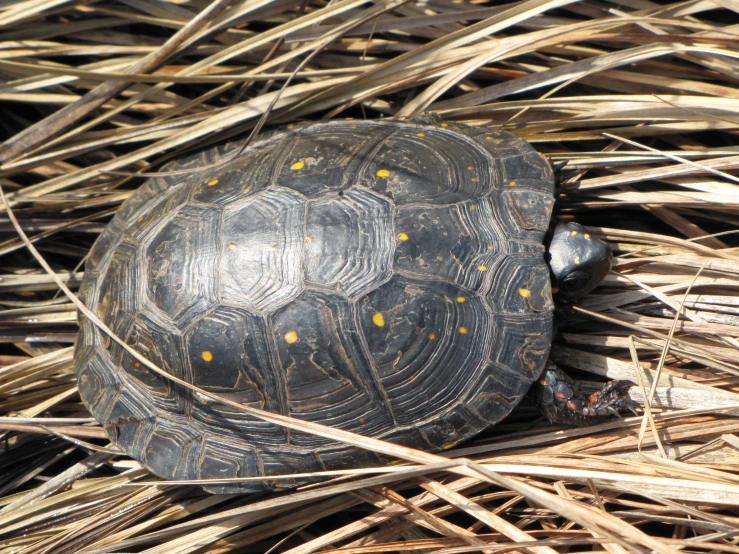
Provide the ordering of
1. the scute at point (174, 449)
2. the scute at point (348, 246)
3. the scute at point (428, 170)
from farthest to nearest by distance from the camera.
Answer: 1. the scute at point (174, 449)
2. the scute at point (428, 170)
3. the scute at point (348, 246)

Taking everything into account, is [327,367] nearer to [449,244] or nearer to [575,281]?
[449,244]

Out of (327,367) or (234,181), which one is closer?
(327,367)

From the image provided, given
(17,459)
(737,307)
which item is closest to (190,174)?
(17,459)

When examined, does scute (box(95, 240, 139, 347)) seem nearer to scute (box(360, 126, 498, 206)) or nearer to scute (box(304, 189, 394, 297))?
scute (box(304, 189, 394, 297))

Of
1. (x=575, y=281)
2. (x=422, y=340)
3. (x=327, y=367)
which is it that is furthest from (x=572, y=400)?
(x=327, y=367)

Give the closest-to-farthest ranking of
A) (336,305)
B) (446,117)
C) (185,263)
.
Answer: (336,305), (185,263), (446,117)

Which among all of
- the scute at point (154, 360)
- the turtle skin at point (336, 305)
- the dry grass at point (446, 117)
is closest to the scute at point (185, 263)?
the turtle skin at point (336, 305)

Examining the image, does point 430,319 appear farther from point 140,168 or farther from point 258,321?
point 140,168

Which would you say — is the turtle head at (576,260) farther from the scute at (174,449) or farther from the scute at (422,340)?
the scute at (174,449)
